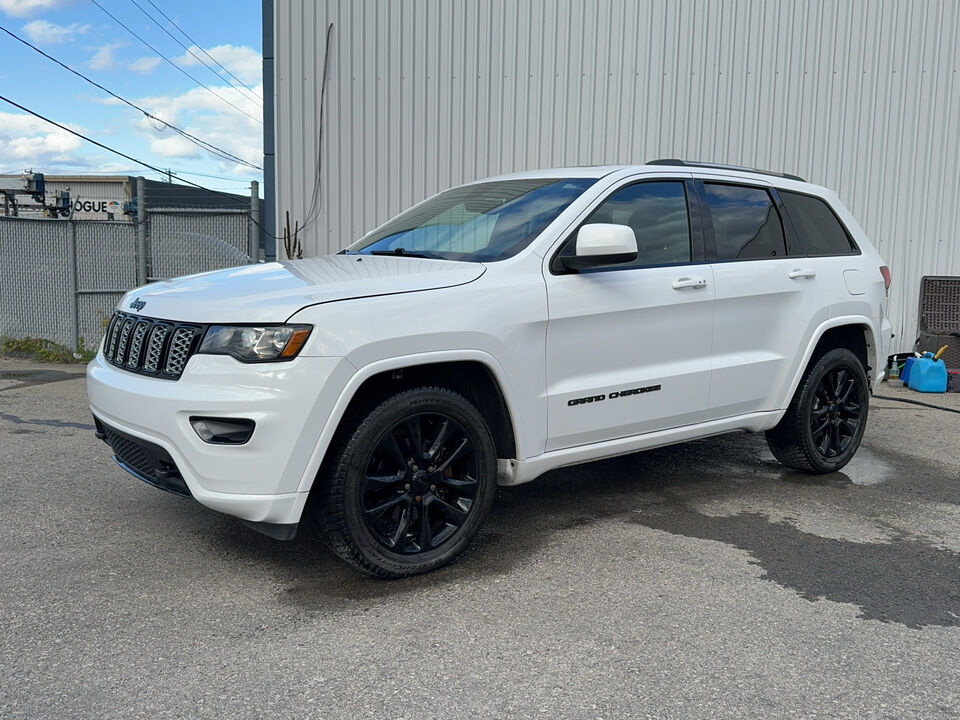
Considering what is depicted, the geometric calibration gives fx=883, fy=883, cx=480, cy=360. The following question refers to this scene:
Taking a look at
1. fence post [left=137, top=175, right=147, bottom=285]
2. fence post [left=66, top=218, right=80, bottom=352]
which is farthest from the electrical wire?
fence post [left=66, top=218, right=80, bottom=352]

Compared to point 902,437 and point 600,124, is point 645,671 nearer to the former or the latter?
point 902,437

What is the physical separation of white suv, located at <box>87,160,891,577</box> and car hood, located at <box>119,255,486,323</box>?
15 mm

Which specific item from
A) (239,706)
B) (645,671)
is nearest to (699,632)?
(645,671)

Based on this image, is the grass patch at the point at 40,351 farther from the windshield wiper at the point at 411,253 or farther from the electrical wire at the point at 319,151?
the windshield wiper at the point at 411,253

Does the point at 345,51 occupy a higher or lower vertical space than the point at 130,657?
higher

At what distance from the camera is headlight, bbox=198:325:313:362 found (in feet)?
11.0

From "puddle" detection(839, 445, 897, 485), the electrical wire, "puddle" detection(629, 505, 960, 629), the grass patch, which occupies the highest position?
the electrical wire

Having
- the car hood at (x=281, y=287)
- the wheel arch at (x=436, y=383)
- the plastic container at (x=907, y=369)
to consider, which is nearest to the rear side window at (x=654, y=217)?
the car hood at (x=281, y=287)

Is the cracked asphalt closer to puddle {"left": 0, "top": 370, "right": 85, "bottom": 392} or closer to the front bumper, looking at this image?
the front bumper

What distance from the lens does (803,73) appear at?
1016 centimetres

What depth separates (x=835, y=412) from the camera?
18.2 ft

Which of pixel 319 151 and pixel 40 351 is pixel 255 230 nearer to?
pixel 319 151

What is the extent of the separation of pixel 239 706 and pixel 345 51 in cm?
898

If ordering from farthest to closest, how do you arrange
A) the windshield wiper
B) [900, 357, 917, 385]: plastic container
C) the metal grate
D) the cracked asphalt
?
the metal grate < [900, 357, 917, 385]: plastic container < the windshield wiper < the cracked asphalt
